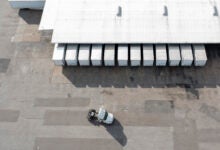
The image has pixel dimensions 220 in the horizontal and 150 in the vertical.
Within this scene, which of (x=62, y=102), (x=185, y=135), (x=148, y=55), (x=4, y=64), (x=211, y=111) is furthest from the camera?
(x=4, y=64)

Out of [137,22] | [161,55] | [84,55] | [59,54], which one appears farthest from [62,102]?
[137,22]

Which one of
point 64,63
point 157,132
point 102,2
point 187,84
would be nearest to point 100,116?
point 157,132

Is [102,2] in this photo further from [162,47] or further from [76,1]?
[162,47]

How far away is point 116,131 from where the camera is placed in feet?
143

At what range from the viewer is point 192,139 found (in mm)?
41969

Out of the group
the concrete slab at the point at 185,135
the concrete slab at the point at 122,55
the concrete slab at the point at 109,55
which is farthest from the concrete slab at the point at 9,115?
the concrete slab at the point at 185,135

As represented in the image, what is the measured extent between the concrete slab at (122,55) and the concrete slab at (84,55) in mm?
4903

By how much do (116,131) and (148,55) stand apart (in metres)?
12.7

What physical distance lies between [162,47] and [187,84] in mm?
6855

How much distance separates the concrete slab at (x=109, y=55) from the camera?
47.4 metres

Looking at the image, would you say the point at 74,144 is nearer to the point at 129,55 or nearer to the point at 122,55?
the point at 122,55

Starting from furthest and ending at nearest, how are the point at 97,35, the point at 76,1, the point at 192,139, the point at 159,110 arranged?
the point at 76,1, the point at 97,35, the point at 159,110, the point at 192,139

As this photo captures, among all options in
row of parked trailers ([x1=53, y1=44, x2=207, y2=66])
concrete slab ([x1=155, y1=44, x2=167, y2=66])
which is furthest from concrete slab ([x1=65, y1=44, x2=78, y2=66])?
concrete slab ([x1=155, y1=44, x2=167, y2=66])

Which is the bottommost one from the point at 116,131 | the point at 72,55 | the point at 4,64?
the point at 116,131
